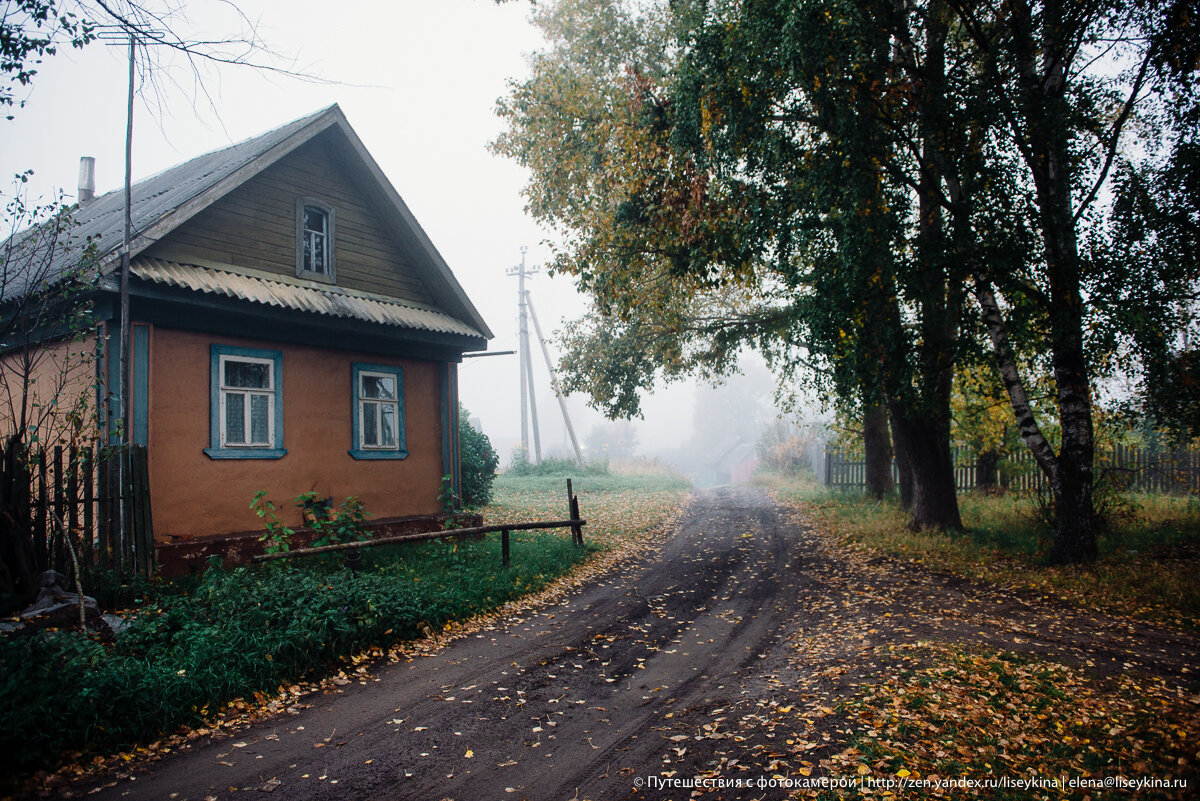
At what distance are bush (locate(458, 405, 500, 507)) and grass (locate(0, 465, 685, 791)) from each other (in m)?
7.82

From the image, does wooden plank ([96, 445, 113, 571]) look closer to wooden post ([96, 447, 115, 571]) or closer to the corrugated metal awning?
wooden post ([96, 447, 115, 571])

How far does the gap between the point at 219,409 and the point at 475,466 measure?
9.91 meters

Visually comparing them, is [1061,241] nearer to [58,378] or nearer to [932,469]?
[932,469]

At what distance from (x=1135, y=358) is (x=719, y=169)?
707 centimetres

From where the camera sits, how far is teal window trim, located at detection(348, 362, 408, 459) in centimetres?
1204

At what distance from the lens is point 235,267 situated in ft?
35.4

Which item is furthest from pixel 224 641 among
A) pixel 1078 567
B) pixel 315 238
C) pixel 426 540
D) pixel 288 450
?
pixel 1078 567

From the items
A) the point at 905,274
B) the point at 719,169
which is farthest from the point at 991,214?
the point at 719,169

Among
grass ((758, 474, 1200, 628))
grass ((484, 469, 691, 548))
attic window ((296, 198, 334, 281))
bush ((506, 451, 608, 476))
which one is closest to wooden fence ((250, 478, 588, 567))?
grass ((484, 469, 691, 548))

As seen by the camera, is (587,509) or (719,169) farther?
(587,509)

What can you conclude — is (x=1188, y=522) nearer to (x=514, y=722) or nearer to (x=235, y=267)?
(x=514, y=722)

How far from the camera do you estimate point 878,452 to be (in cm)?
1873

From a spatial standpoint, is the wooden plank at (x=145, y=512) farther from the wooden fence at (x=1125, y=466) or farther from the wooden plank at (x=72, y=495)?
the wooden fence at (x=1125, y=466)

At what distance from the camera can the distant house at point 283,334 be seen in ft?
31.0
